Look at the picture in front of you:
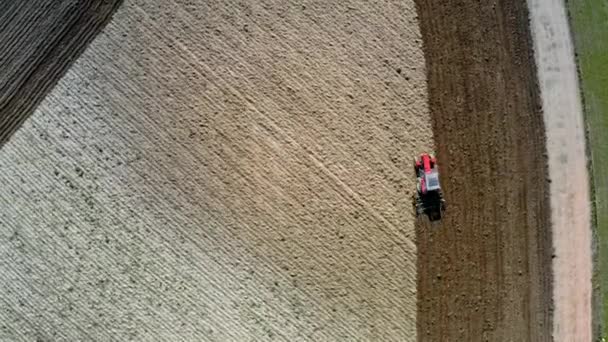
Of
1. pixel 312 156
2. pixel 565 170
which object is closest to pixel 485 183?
pixel 565 170

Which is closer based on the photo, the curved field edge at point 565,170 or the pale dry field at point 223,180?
the pale dry field at point 223,180

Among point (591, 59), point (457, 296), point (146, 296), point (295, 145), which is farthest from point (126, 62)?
point (591, 59)

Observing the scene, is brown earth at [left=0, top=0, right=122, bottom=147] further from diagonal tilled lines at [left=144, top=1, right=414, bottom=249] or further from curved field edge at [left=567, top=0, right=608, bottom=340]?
curved field edge at [left=567, top=0, right=608, bottom=340]

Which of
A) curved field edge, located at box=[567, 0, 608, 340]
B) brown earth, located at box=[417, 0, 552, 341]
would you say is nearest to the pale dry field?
brown earth, located at box=[417, 0, 552, 341]

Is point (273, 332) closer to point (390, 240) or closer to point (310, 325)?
point (310, 325)

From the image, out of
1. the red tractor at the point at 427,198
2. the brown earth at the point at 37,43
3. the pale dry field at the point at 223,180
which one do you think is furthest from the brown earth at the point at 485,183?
the brown earth at the point at 37,43

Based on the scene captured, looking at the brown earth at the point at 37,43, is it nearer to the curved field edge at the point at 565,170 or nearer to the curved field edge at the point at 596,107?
the curved field edge at the point at 565,170
